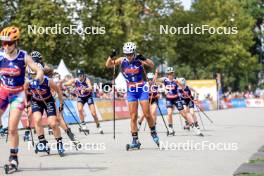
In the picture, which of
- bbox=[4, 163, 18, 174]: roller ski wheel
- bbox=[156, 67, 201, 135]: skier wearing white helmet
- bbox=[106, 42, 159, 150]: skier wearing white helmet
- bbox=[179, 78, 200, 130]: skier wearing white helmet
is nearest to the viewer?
bbox=[4, 163, 18, 174]: roller ski wheel

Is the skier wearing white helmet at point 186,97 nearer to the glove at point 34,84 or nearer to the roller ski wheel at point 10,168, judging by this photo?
the glove at point 34,84

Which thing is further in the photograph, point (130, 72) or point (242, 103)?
point (242, 103)

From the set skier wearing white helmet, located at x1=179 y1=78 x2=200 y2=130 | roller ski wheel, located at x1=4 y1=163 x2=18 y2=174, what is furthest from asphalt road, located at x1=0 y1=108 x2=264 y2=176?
skier wearing white helmet, located at x1=179 y1=78 x2=200 y2=130

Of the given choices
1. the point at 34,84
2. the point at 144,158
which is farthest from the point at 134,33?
the point at 144,158

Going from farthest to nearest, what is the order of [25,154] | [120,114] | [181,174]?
1. [120,114]
2. [25,154]
3. [181,174]

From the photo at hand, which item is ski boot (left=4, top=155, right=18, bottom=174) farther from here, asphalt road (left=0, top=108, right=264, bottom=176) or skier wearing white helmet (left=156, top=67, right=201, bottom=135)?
skier wearing white helmet (left=156, top=67, right=201, bottom=135)

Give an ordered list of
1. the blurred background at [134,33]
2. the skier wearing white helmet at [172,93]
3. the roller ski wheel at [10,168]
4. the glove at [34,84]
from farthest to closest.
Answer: the blurred background at [134,33]
the skier wearing white helmet at [172,93]
the glove at [34,84]
the roller ski wheel at [10,168]

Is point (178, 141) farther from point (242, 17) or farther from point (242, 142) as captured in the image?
point (242, 17)

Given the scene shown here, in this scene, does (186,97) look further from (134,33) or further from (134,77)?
(134,33)

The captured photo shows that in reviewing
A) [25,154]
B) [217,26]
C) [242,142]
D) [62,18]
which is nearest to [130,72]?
[25,154]

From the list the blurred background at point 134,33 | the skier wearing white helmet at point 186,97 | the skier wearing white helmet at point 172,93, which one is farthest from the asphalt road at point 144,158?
the blurred background at point 134,33

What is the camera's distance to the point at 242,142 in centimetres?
1689

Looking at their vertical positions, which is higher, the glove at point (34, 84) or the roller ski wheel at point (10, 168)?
the glove at point (34, 84)

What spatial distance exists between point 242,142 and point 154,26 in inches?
1772
